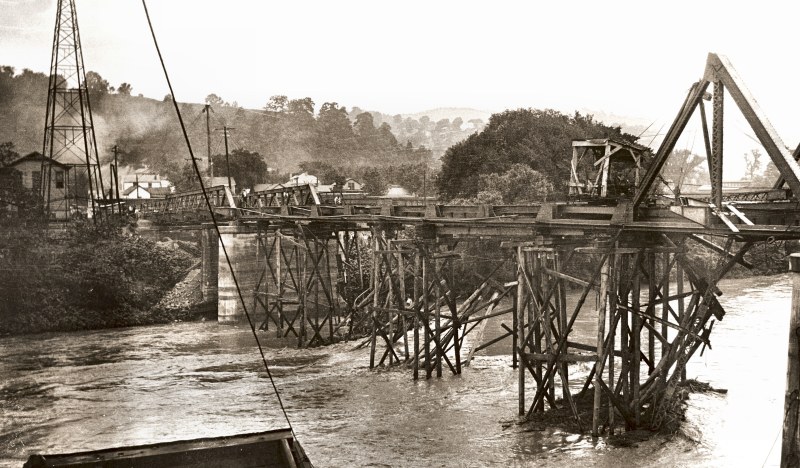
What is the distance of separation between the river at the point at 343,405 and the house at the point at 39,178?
5.87 m

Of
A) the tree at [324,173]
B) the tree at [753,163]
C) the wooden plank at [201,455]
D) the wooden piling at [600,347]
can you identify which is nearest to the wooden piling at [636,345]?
the wooden piling at [600,347]

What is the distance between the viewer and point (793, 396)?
634 cm

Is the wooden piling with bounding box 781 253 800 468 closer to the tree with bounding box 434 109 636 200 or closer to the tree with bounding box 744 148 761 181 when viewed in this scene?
the tree with bounding box 434 109 636 200

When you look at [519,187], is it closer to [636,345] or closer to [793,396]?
[636,345]

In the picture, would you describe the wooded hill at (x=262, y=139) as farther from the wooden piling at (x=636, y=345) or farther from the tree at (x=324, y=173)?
the wooden piling at (x=636, y=345)

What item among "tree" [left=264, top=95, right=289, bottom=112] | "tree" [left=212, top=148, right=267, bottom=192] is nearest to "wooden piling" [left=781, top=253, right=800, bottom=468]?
"tree" [left=212, top=148, right=267, bottom=192]

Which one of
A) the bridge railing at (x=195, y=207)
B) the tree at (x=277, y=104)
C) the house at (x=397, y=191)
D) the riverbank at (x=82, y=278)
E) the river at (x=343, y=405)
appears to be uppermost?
the tree at (x=277, y=104)

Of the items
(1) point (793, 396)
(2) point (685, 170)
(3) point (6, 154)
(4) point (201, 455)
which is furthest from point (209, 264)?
(2) point (685, 170)

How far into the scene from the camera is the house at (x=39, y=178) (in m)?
26.4

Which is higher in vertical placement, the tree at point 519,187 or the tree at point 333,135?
the tree at point 333,135

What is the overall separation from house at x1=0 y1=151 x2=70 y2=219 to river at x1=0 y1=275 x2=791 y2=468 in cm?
587

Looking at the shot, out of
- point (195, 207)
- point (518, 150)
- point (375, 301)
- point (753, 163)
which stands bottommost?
point (375, 301)

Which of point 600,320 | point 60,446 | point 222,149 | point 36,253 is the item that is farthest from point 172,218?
point 222,149

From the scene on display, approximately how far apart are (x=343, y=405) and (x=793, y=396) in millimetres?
11407
